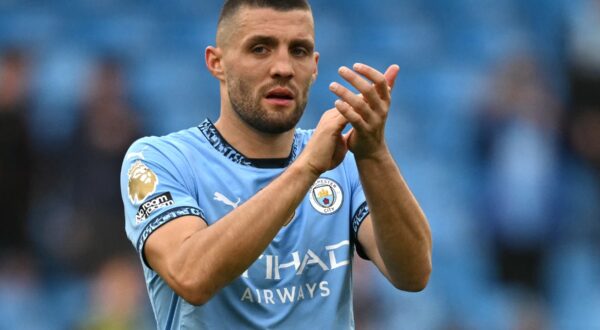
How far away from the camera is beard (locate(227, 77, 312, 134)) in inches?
175

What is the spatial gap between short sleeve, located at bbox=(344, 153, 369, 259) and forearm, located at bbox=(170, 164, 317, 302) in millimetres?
594

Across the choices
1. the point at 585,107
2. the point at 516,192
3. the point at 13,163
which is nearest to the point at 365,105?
the point at 13,163

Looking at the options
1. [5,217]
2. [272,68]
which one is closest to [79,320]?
[5,217]

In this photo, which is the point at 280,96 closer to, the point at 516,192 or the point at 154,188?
the point at 154,188

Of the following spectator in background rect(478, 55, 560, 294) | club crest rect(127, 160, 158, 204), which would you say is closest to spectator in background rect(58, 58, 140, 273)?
spectator in background rect(478, 55, 560, 294)

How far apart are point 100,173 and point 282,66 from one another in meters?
4.47

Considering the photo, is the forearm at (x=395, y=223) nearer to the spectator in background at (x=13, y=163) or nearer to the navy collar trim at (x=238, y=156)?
the navy collar trim at (x=238, y=156)

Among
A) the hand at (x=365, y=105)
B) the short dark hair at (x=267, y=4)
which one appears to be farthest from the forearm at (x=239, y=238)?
the short dark hair at (x=267, y=4)

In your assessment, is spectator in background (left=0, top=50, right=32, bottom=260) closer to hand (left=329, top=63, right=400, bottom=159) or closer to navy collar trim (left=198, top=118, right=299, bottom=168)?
navy collar trim (left=198, top=118, right=299, bottom=168)

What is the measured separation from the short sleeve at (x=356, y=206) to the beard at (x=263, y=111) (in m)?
0.38

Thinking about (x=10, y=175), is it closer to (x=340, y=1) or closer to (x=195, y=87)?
(x=195, y=87)

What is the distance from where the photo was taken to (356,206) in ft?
15.2

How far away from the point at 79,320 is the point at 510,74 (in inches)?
159

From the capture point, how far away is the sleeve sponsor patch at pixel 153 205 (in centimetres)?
428
